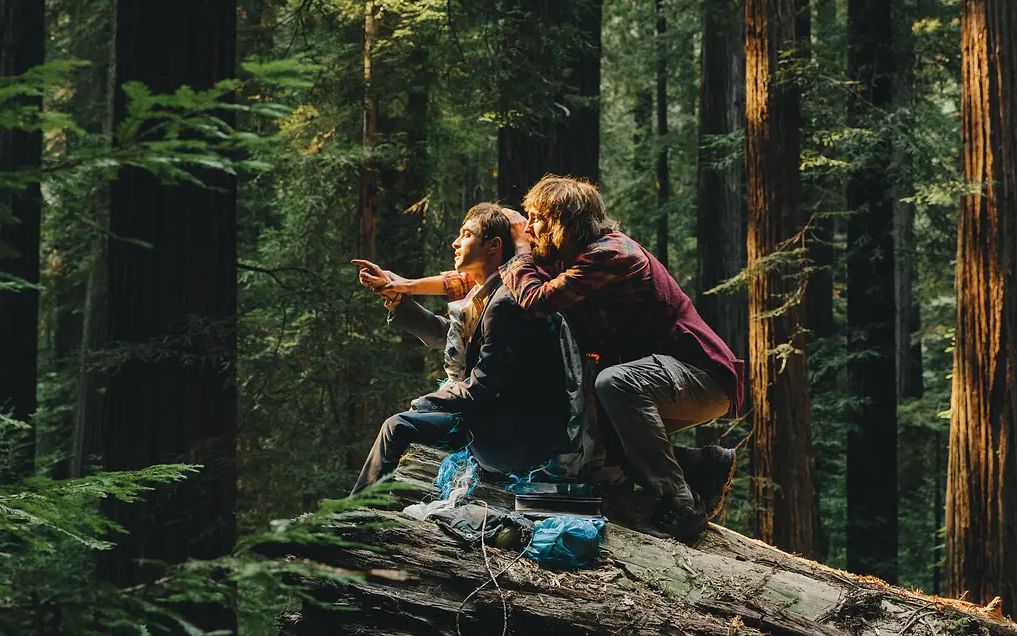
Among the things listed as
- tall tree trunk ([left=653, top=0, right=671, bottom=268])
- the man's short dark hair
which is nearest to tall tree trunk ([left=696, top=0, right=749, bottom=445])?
tall tree trunk ([left=653, top=0, right=671, bottom=268])

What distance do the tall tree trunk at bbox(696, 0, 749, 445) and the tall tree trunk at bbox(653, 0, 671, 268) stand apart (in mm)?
3249

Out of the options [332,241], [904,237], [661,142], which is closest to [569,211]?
[332,241]

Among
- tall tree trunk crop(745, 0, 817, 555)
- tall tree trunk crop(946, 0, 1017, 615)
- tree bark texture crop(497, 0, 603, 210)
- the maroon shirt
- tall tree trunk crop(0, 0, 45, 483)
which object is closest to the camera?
the maroon shirt

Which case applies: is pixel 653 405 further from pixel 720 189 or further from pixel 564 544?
pixel 720 189

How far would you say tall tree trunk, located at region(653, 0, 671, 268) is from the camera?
2370 cm

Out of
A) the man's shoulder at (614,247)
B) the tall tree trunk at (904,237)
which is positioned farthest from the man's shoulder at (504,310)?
the tall tree trunk at (904,237)

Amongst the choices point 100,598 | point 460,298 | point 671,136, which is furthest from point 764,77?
point 671,136

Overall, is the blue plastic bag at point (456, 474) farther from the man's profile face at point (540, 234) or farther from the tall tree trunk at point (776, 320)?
the tall tree trunk at point (776, 320)

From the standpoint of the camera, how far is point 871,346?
16.0 metres

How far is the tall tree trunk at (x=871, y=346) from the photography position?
50.2 feet

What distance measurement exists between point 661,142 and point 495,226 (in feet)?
63.3

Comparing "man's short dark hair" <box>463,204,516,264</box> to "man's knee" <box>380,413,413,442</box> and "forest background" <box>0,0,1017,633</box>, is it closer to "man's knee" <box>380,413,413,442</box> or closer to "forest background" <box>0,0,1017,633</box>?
"man's knee" <box>380,413,413,442</box>

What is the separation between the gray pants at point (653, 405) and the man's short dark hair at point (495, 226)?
35.4 inches

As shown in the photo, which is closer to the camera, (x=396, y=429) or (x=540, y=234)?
(x=396, y=429)
